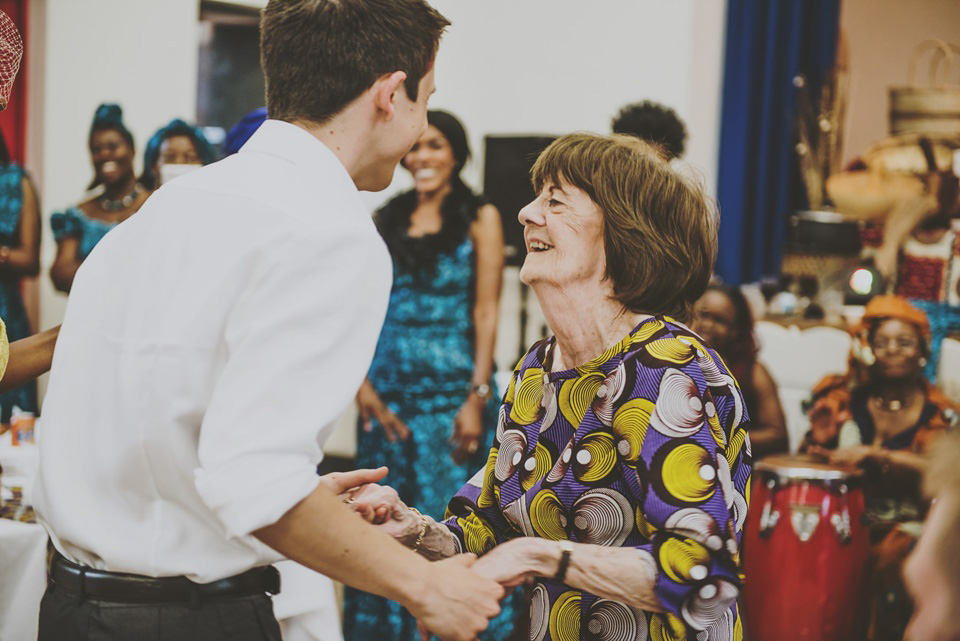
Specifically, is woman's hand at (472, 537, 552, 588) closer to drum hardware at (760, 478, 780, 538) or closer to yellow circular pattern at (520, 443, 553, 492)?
yellow circular pattern at (520, 443, 553, 492)

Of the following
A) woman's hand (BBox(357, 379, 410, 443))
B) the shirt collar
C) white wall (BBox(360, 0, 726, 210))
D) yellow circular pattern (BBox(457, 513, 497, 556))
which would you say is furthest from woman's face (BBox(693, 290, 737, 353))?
A: the shirt collar

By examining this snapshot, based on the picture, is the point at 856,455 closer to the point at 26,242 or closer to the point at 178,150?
the point at 178,150

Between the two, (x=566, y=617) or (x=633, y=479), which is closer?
(x=633, y=479)

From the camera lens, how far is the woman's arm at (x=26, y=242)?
4.50 meters

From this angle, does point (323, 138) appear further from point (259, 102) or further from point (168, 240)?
point (259, 102)

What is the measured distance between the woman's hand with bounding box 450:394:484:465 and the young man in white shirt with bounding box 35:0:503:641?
2.23 metres

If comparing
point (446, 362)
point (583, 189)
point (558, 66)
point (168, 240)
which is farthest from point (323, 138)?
point (558, 66)

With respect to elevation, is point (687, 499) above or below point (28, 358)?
below

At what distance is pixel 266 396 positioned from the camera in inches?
42.7

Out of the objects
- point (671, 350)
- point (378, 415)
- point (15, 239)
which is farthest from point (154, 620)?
point (15, 239)

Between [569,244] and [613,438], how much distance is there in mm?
322

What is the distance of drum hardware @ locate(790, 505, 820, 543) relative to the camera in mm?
3406

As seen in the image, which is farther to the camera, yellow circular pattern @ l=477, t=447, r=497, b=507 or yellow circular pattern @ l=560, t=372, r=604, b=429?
yellow circular pattern @ l=477, t=447, r=497, b=507

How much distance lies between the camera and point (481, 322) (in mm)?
3623
